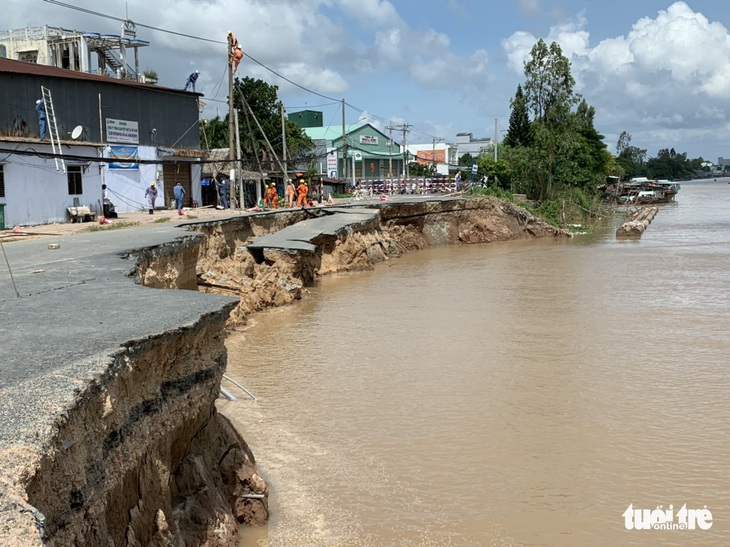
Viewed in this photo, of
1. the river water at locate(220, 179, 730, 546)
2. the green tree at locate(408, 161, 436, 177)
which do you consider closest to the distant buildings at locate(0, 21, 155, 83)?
the river water at locate(220, 179, 730, 546)

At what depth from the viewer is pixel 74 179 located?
24.5m

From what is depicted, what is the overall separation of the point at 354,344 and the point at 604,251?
19.0 m

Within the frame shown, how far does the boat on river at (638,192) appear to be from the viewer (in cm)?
7324

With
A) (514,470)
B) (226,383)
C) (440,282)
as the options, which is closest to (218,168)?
(440,282)

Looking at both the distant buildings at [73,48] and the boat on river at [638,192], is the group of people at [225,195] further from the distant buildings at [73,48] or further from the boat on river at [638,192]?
the boat on river at [638,192]

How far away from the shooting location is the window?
24.3 meters

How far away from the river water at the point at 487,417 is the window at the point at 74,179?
38.7 feet

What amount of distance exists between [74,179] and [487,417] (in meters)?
20.1

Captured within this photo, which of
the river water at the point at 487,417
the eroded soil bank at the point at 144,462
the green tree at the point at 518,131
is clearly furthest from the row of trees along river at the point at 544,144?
the eroded soil bank at the point at 144,462

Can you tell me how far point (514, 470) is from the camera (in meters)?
7.26

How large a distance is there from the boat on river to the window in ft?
184

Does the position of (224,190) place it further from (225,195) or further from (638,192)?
(638,192)

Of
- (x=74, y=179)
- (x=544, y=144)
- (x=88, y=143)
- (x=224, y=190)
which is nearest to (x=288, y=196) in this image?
(x=224, y=190)

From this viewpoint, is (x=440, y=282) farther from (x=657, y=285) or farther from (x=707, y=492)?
(x=707, y=492)
